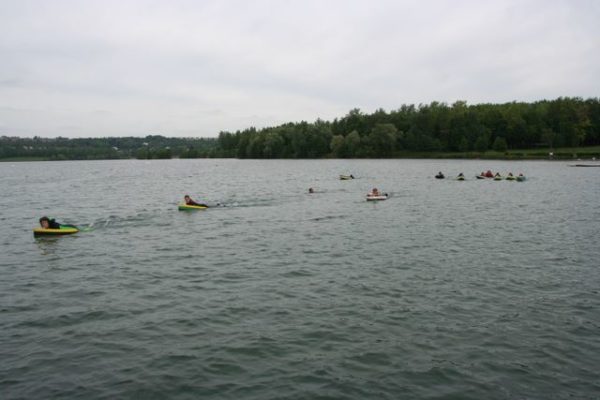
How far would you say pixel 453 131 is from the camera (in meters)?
166

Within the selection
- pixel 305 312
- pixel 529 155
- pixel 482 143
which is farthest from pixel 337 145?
pixel 305 312

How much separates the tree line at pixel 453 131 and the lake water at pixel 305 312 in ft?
444

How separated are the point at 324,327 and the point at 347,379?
3139 millimetres

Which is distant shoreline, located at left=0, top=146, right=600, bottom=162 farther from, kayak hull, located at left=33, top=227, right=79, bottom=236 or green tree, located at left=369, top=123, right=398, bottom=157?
kayak hull, located at left=33, top=227, right=79, bottom=236

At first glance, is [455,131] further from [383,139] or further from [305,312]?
[305,312]

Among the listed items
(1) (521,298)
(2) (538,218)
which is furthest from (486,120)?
(1) (521,298)

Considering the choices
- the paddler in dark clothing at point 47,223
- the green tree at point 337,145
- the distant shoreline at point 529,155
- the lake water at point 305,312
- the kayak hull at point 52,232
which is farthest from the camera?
the green tree at point 337,145

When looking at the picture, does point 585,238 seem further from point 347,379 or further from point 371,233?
point 347,379

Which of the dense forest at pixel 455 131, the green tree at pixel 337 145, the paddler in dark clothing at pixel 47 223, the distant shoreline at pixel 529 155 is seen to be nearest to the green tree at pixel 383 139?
the dense forest at pixel 455 131

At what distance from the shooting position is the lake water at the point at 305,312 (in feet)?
37.6

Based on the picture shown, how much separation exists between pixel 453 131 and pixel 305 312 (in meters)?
→ 161

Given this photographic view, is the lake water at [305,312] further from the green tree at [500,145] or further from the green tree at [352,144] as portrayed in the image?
the green tree at [352,144]

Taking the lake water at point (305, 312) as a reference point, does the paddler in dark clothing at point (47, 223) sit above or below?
above

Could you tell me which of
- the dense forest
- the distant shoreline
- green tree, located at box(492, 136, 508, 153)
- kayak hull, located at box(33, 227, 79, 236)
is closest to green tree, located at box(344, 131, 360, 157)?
the dense forest
